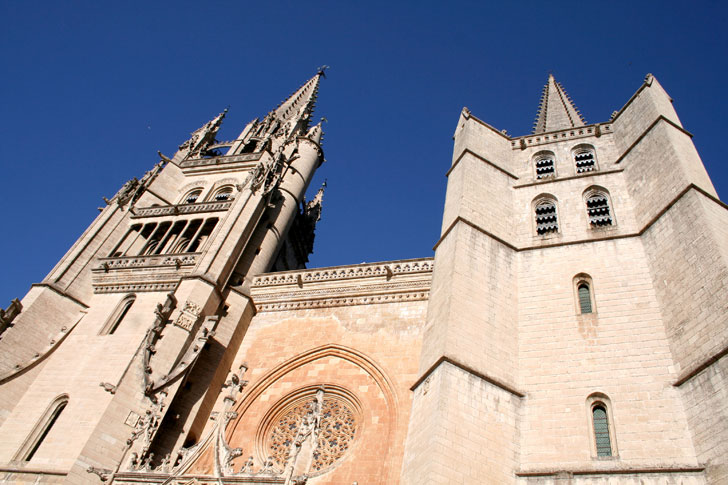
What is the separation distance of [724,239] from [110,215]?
50.2 feet

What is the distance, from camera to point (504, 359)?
9508 millimetres

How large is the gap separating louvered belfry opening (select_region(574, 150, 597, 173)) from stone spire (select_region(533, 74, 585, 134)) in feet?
16.2

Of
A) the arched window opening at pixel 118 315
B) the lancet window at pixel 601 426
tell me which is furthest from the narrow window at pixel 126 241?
the lancet window at pixel 601 426

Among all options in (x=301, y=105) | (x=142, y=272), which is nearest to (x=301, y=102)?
(x=301, y=105)

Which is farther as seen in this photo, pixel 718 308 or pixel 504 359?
pixel 504 359

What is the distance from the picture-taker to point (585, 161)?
46.6 feet

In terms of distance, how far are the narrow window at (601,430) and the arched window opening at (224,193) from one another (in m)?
13.5

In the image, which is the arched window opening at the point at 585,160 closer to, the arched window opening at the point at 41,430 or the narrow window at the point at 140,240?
the narrow window at the point at 140,240

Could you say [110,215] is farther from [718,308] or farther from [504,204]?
A: [718,308]

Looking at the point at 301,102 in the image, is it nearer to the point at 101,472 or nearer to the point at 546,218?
the point at 546,218

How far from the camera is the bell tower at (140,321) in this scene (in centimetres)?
1077

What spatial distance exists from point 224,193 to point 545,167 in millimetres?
10357

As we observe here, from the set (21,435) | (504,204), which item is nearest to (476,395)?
(504,204)

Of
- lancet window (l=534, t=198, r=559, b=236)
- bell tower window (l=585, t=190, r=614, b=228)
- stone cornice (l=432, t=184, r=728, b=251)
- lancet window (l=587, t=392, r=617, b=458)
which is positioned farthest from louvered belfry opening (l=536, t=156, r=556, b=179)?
lancet window (l=587, t=392, r=617, b=458)
